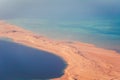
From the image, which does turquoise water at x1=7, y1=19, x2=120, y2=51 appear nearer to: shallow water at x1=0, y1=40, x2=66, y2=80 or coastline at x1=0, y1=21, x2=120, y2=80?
coastline at x1=0, y1=21, x2=120, y2=80

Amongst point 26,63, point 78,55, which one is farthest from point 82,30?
point 26,63

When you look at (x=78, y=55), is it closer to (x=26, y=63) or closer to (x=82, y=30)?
(x=26, y=63)

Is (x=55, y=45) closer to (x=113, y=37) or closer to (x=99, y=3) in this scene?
(x=113, y=37)

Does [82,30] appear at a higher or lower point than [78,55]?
higher

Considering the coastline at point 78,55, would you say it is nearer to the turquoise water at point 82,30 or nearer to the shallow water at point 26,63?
the shallow water at point 26,63

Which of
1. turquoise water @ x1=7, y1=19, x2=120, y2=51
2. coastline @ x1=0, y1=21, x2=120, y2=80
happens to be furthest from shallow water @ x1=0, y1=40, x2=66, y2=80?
turquoise water @ x1=7, y1=19, x2=120, y2=51

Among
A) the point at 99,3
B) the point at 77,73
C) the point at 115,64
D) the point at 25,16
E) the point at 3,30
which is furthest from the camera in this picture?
the point at 99,3

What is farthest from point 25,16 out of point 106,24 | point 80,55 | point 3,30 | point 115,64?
point 115,64
